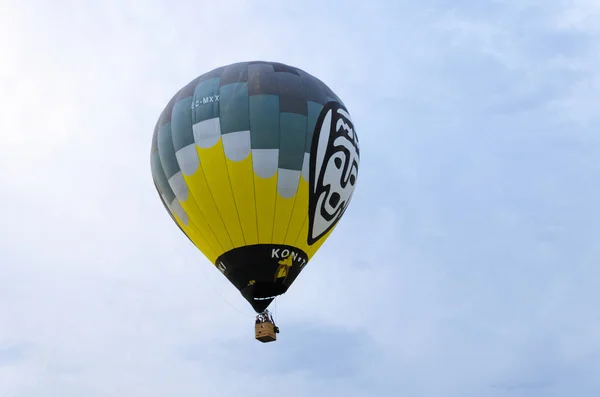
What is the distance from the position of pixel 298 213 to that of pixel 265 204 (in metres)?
0.84

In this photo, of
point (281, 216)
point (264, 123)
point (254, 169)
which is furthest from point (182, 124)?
point (281, 216)

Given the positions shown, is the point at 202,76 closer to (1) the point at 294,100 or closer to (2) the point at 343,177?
(1) the point at 294,100

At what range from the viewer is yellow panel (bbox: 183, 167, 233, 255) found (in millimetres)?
24062

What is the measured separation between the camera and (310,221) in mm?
24516

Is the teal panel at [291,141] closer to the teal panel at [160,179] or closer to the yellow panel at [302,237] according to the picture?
the yellow panel at [302,237]

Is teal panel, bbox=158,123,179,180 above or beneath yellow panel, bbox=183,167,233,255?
above

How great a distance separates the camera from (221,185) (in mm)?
23859

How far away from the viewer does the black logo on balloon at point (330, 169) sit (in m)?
24.4

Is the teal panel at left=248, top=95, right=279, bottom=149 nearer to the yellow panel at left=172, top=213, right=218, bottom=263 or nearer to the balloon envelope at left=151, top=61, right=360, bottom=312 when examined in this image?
the balloon envelope at left=151, top=61, right=360, bottom=312

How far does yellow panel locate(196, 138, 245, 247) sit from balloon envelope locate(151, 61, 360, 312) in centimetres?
2

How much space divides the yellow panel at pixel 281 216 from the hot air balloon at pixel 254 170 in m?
0.02

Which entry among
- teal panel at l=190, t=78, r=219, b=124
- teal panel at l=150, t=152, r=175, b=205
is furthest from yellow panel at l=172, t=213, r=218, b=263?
teal panel at l=190, t=78, r=219, b=124

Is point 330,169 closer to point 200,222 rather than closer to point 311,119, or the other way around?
point 311,119

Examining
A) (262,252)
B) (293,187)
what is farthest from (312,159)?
(262,252)
